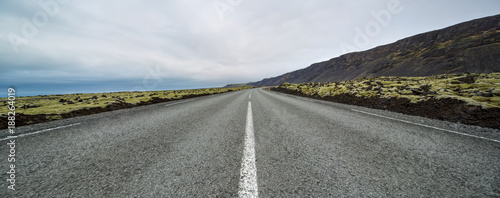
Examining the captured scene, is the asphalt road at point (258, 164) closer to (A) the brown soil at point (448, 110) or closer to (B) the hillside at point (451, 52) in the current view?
(A) the brown soil at point (448, 110)

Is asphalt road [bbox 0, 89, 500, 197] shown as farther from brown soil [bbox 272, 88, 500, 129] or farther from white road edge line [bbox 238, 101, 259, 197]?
brown soil [bbox 272, 88, 500, 129]

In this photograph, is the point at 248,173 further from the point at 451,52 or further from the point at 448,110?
the point at 451,52

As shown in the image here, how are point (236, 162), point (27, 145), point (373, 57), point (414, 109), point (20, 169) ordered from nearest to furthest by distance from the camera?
point (20, 169) < point (236, 162) < point (27, 145) < point (414, 109) < point (373, 57)

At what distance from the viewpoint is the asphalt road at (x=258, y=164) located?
5.93ft

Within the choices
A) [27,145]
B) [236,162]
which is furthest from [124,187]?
[27,145]

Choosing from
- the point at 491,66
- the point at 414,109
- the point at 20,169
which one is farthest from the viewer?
the point at 491,66

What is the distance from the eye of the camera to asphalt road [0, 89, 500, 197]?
1809mm

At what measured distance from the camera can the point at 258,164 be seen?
241 cm

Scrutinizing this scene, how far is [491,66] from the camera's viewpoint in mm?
68812

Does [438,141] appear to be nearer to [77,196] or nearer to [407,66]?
[77,196]

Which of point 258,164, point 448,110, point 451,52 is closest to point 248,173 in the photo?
point 258,164

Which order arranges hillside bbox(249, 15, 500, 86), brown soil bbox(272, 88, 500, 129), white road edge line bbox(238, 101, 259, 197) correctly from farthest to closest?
hillside bbox(249, 15, 500, 86) < brown soil bbox(272, 88, 500, 129) < white road edge line bbox(238, 101, 259, 197)

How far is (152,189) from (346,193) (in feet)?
6.97

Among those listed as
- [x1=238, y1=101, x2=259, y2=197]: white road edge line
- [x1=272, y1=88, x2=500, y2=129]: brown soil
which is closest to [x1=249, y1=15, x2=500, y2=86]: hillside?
[x1=272, y1=88, x2=500, y2=129]: brown soil
